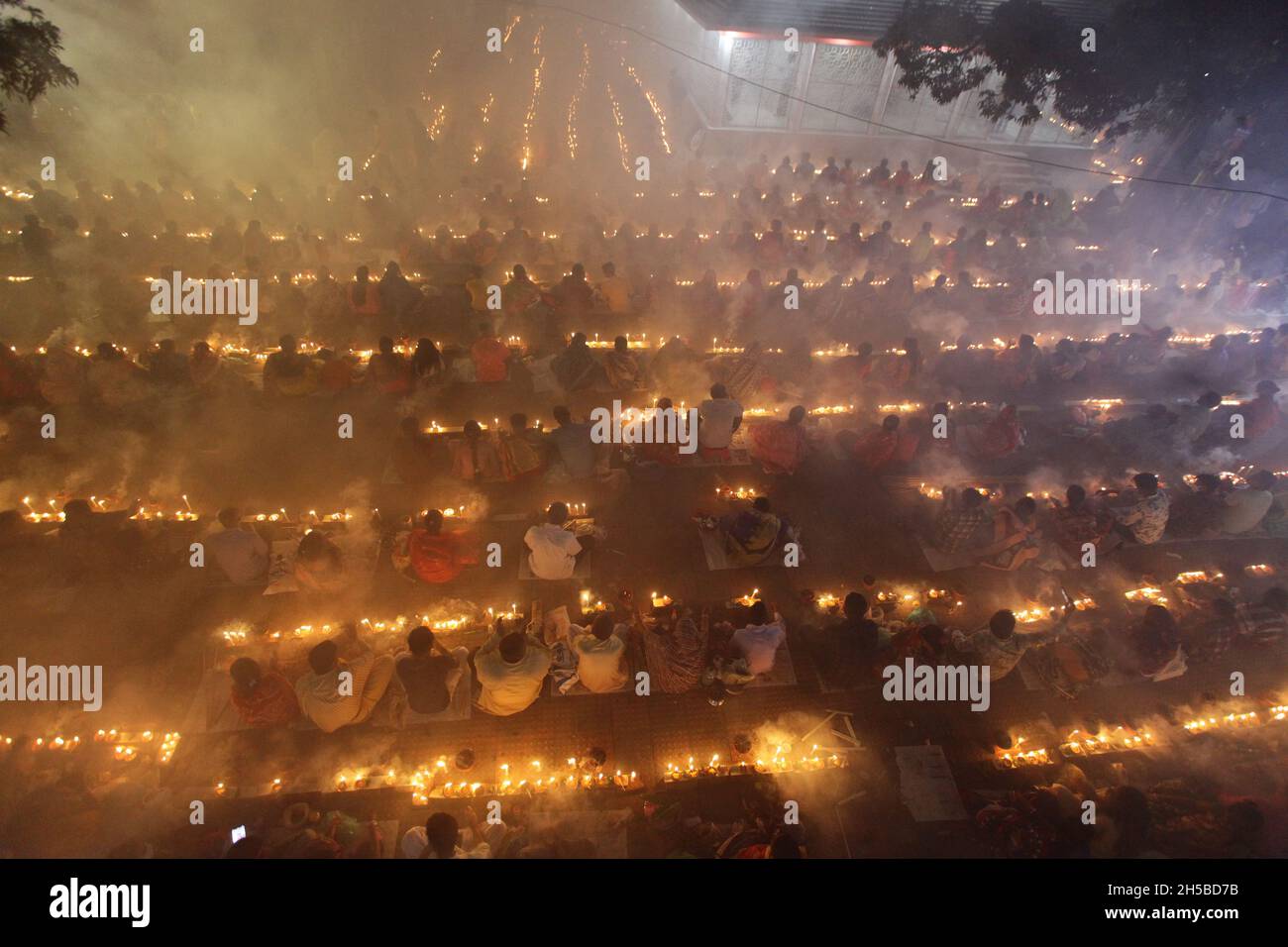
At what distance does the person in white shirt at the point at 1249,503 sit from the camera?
7398mm

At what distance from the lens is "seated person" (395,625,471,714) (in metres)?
5.08

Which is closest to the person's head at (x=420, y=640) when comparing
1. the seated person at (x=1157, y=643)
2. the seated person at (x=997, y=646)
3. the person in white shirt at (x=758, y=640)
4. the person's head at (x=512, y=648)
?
the person's head at (x=512, y=648)

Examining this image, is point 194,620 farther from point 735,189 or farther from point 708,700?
point 735,189

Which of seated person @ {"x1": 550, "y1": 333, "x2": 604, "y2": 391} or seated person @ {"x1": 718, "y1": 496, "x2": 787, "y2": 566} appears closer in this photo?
seated person @ {"x1": 718, "y1": 496, "x2": 787, "y2": 566}

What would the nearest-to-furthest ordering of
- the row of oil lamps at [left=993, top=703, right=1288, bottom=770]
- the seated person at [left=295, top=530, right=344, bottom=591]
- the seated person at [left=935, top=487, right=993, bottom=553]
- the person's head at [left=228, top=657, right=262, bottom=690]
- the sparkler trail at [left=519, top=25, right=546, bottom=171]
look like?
the person's head at [left=228, top=657, right=262, bottom=690], the row of oil lamps at [left=993, top=703, right=1288, bottom=770], the seated person at [left=295, top=530, right=344, bottom=591], the seated person at [left=935, top=487, right=993, bottom=553], the sparkler trail at [left=519, top=25, right=546, bottom=171]

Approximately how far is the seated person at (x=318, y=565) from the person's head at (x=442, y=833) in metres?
3.26

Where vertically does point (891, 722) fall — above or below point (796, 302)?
below

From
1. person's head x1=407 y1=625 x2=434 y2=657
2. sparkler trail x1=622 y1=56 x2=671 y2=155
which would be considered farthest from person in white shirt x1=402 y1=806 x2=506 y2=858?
sparkler trail x1=622 y1=56 x2=671 y2=155

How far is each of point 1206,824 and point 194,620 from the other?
1027 centimetres

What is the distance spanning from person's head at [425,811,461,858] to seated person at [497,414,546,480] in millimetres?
4540

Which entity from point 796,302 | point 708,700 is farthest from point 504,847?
point 796,302

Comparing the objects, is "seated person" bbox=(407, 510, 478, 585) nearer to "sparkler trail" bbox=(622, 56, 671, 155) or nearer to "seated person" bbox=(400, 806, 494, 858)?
"seated person" bbox=(400, 806, 494, 858)

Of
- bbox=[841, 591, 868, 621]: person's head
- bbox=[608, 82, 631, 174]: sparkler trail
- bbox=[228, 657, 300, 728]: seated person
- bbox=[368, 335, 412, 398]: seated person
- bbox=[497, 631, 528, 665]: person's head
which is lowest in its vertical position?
bbox=[228, 657, 300, 728]: seated person
